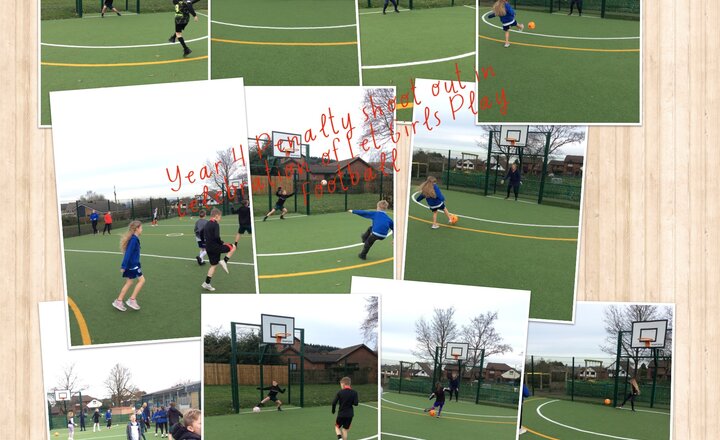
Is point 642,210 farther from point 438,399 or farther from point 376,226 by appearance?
point 438,399

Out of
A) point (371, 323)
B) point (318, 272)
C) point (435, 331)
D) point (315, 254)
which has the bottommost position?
point (435, 331)

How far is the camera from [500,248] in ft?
54.7

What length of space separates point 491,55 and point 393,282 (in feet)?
14.6

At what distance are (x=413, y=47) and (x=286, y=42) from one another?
2315 millimetres

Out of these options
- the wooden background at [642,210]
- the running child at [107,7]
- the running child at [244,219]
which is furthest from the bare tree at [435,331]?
the running child at [107,7]

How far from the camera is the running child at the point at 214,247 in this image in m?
16.0

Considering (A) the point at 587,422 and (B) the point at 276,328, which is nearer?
(B) the point at 276,328

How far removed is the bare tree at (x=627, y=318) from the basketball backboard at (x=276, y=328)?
5.32 meters

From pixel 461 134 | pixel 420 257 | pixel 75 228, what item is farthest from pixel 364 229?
pixel 75 228

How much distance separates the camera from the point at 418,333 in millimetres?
16031

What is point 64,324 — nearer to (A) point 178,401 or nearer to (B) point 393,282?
(A) point 178,401

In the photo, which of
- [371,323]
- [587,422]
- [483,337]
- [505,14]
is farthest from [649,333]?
[505,14]

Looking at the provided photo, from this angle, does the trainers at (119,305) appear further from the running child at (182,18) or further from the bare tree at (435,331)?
the bare tree at (435,331)

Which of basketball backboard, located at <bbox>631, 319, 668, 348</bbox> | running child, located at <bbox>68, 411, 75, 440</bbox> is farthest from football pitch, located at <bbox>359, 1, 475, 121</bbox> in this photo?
running child, located at <bbox>68, 411, 75, 440</bbox>
